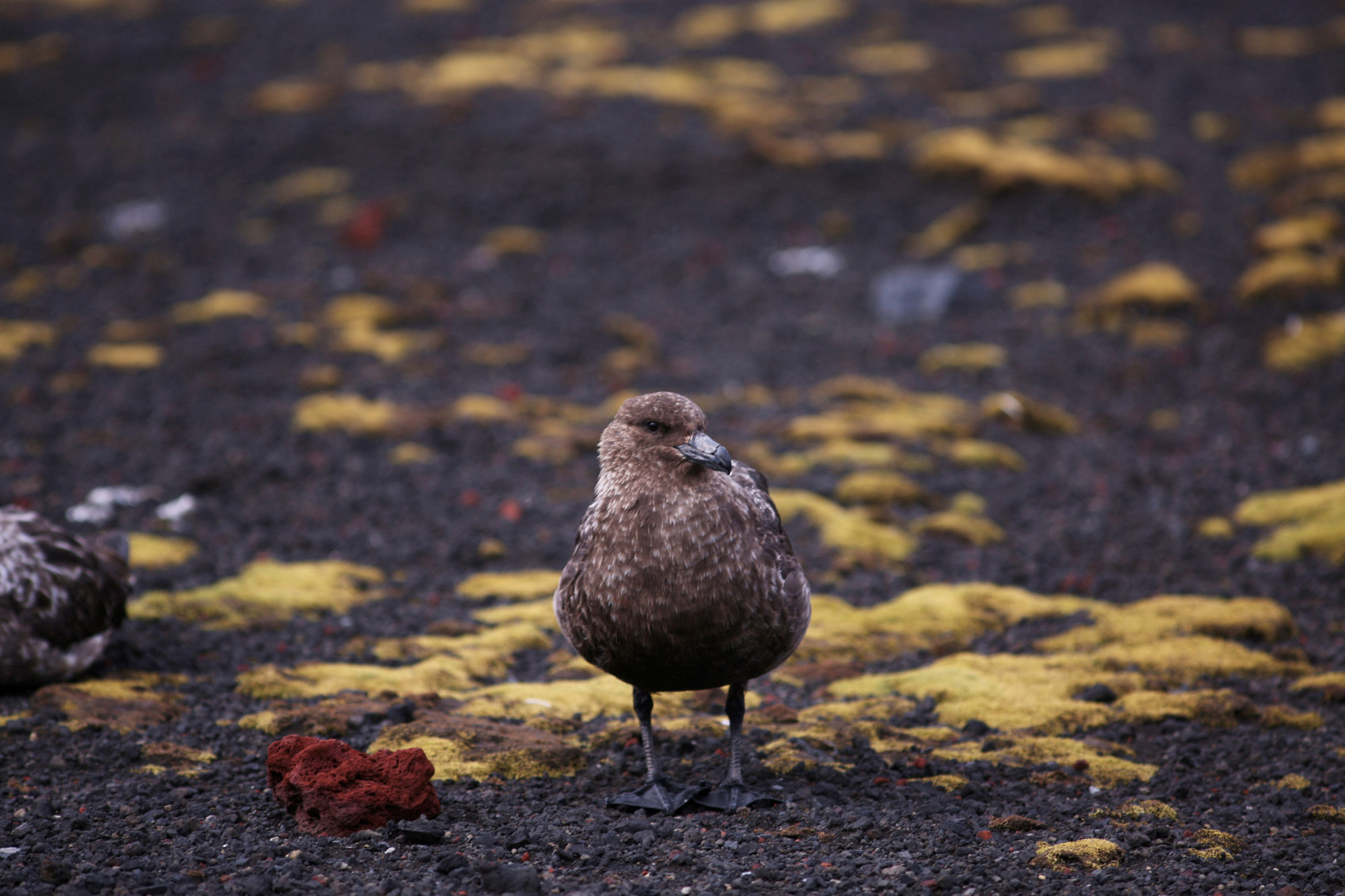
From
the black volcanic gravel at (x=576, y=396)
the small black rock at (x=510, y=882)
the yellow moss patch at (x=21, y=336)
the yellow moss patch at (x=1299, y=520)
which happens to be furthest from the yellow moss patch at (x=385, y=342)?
the small black rock at (x=510, y=882)

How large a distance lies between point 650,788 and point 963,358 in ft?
35.0

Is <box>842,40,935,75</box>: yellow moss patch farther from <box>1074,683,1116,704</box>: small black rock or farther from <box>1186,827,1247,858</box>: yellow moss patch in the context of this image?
<box>1186,827,1247,858</box>: yellow moss patch

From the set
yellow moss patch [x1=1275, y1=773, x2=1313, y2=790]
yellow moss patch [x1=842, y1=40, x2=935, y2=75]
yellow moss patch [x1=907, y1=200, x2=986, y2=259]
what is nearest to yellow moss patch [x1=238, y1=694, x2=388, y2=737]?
yellow moss patch [x1=1275, y1=773, x2=1313, y2=790]

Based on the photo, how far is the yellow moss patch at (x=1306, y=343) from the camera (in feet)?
48.0

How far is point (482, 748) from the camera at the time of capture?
280 inches

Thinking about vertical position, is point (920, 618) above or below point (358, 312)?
below

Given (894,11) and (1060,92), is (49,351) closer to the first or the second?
(1060,92)

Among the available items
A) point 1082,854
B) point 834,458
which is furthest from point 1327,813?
point 834,458

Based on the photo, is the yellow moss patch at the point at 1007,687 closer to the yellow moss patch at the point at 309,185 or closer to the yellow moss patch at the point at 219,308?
the yellow moss patch at the point at 219,308

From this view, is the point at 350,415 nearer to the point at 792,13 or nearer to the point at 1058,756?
the point at 1058,756

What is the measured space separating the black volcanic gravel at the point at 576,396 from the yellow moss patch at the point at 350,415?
0.23m

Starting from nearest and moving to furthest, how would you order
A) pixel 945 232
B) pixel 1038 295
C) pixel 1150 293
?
pixel 1150 293 → pixel 1038 295 → pixel 945 232

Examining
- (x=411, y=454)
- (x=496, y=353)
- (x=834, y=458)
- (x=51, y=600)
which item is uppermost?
(x=496, y=353)

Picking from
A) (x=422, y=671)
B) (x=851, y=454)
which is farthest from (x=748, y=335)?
(x=422, y=671)
